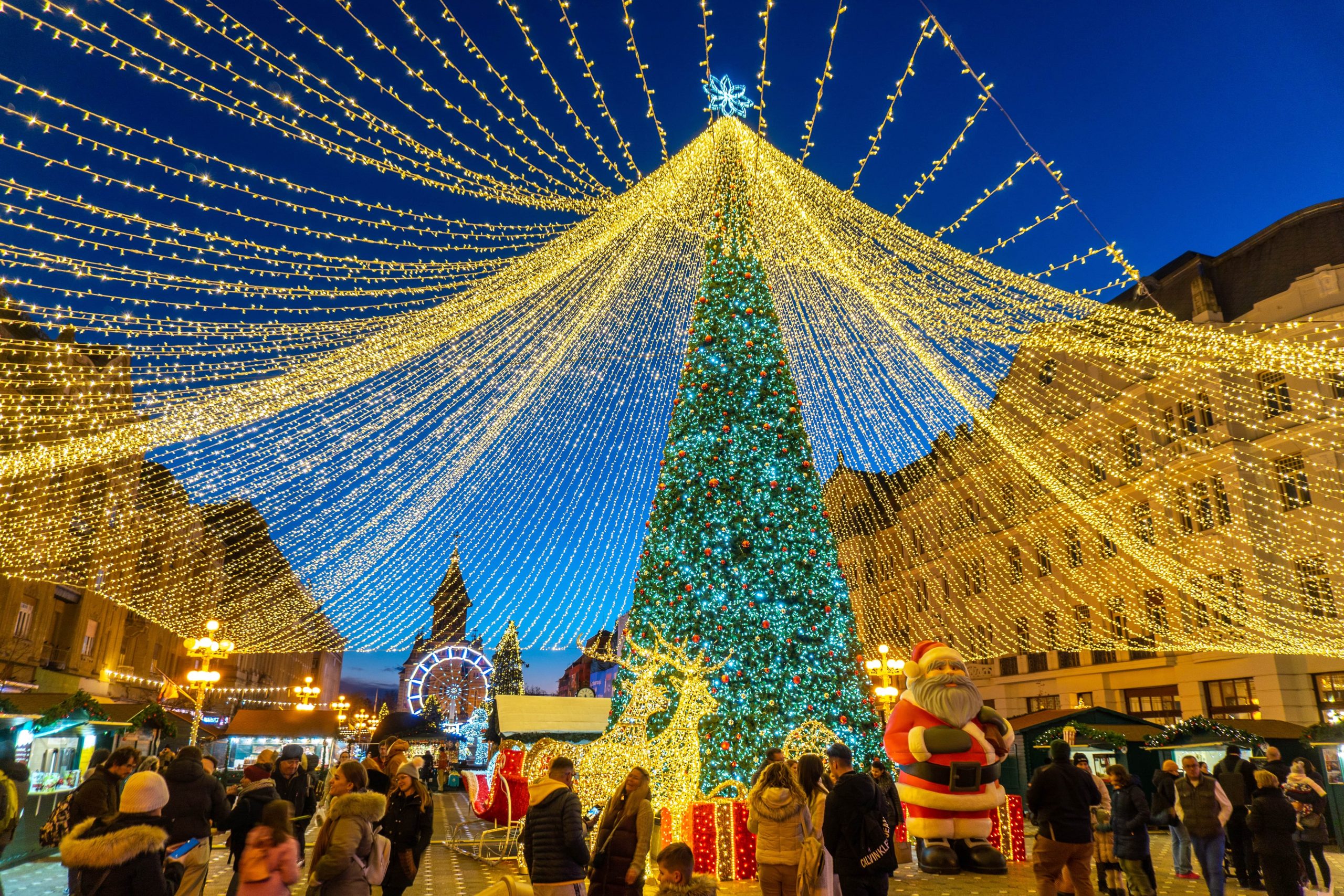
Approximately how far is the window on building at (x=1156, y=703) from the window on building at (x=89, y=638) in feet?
116

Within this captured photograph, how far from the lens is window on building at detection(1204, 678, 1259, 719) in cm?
2278

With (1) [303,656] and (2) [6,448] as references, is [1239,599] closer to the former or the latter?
(2) [6,448]

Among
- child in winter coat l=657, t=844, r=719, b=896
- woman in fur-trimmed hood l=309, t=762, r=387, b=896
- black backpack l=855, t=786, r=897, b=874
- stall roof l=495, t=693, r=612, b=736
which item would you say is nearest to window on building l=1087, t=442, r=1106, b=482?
stall roof l=495, t=693, r=612, b=736

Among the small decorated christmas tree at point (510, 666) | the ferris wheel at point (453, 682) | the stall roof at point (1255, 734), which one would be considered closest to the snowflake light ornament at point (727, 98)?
the stall roof at point (1255, 734)

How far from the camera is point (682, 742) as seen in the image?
10438 mm

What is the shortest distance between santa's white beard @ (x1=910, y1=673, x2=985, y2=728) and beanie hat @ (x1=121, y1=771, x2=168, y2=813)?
5726 mm

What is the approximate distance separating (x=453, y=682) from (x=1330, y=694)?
46.8 meters

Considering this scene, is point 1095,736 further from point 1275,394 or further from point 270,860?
point 270,860

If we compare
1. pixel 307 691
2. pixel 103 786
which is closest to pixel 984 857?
pixel 103 786

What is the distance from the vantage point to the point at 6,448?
57.3 ft

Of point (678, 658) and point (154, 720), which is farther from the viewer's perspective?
point (154, 720)

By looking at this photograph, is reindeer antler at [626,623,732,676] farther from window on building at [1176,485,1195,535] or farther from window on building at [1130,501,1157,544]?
window on building at [1130,501,1157,544]

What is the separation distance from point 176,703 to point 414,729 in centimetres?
1922

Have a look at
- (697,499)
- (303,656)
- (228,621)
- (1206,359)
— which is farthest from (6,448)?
(303,656)
